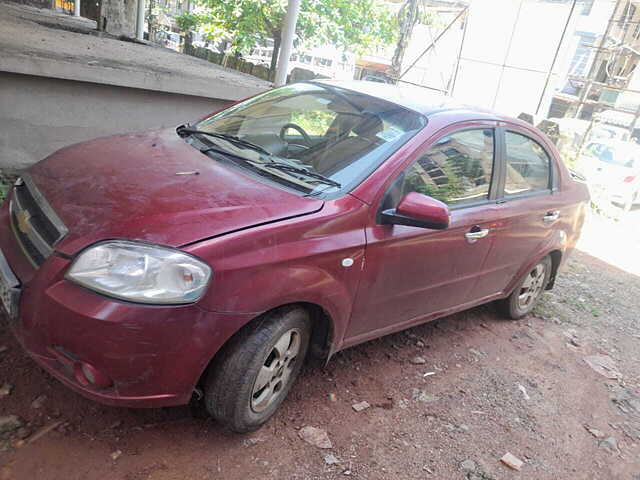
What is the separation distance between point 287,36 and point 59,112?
9.10 feet

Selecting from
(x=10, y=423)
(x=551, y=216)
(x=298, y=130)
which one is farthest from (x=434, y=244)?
(x=10, y=423)

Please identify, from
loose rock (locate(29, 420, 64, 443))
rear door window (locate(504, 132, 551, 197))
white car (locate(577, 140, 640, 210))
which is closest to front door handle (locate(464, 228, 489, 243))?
rear door window (locate(504, 132, 551, 197))

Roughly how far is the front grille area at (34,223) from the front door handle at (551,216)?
342 cm

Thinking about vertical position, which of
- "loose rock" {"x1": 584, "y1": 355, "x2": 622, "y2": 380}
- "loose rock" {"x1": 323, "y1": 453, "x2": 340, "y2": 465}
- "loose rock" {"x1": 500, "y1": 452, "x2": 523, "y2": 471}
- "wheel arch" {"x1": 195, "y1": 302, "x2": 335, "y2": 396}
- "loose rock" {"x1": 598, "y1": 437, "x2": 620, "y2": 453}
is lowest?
"loose rock" {"x1": 584, "y1": 355, "x2": 622, "y2": 380}

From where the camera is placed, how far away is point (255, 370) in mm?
2250

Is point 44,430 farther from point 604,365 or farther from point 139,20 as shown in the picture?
point 139,20

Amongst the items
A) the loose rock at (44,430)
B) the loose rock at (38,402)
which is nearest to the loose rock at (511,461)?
the loose rock at (44,430)

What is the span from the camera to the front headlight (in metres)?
1.93

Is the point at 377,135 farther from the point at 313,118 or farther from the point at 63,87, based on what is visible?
the point at 63,87

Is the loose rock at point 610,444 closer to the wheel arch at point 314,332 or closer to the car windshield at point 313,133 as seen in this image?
the wheel arch at point 314,332

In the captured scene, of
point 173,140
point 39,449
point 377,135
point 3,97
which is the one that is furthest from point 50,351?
point 3,97

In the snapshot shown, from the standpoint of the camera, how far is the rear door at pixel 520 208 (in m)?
3.54

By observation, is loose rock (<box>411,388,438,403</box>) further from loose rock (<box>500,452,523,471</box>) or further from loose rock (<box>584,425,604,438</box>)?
loose rock (<box>584,425,604,438</box>)

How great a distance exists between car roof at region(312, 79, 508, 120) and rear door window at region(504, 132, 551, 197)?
0.18 meters
